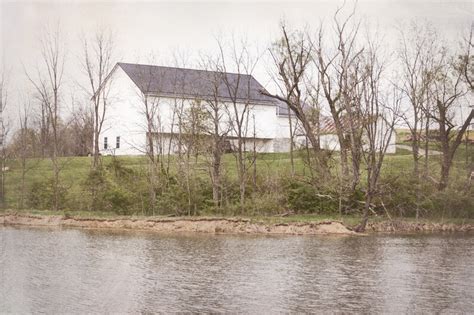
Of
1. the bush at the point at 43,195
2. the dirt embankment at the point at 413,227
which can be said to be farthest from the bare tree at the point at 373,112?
the bush at the point at 43,195

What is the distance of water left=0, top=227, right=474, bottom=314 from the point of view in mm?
7469

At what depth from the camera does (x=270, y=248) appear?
41.7 ft

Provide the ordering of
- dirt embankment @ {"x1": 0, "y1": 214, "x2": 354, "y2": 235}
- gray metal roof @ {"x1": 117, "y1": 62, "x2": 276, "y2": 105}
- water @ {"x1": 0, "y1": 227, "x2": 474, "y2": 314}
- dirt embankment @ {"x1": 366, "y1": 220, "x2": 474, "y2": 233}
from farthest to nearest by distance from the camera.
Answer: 1. gray metal roof @ {"x1": 117, "y1": 62, "x2": 276, "y2": 105}
2. dirt embankment @ {"x1": 366, "y1": 220, "x2": 474, "y2": 233}
3. dirt embankment @ {"x1": 0, "y1": 214, "x2": 354, "y2": 235}
4. water @ {"x1": 0, "y1": 227, "x2": 474, "y2": 314}

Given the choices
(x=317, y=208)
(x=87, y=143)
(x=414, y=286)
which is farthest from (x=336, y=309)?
(x=87, y=143)

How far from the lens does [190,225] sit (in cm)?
1620

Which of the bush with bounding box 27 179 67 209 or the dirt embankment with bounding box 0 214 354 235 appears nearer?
the dirt embankment with bounding box 0 214 354 235

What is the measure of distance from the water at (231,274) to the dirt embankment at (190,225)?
1108mm

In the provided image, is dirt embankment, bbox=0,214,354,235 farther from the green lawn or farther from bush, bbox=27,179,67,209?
bush, bbox=27,179,67,209

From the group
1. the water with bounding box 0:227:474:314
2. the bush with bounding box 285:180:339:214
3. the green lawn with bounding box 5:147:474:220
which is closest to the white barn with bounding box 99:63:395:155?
the green lawn with bounding box 5:147:474:220

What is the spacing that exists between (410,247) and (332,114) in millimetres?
8764

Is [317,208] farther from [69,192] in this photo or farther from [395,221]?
[69,192]

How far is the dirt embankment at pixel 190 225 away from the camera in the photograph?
1575cm

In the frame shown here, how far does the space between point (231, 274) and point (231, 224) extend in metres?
6.43

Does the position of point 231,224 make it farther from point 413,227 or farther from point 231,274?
point 231,274
